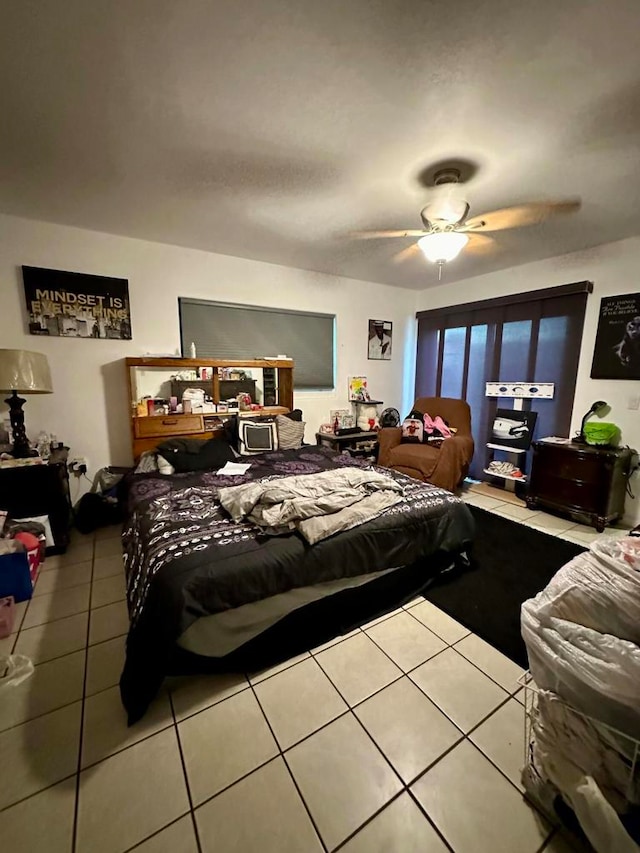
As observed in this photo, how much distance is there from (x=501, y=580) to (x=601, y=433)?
5.86ft

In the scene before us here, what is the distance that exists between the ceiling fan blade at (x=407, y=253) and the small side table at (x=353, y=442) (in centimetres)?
194

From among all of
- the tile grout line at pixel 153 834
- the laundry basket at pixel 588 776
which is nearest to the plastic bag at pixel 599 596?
the laundry basket at pixel 588 776

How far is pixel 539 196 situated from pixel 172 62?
218 cm

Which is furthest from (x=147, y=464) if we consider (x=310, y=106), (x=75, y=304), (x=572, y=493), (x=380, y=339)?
(x=572, y=493)

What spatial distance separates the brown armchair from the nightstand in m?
2.88

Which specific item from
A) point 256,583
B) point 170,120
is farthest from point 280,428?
point 170,120

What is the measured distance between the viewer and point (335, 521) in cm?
168

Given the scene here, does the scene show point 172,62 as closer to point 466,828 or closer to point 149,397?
Answer: point 149,397

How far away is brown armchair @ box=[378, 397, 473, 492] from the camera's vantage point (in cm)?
339

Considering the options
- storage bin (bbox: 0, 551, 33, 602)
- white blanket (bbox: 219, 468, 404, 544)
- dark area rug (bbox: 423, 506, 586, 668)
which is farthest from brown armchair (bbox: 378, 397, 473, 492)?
storage bin (bbox: 0, 551, 33, 602)

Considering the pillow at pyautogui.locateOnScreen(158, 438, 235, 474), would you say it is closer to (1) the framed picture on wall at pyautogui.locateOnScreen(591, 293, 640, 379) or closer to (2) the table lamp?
(2) the table lamp

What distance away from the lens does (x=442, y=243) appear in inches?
84.7

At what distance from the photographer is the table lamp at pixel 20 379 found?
2.26 m

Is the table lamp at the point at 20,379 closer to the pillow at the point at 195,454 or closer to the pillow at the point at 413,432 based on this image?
the pillow at the point at 195,454
